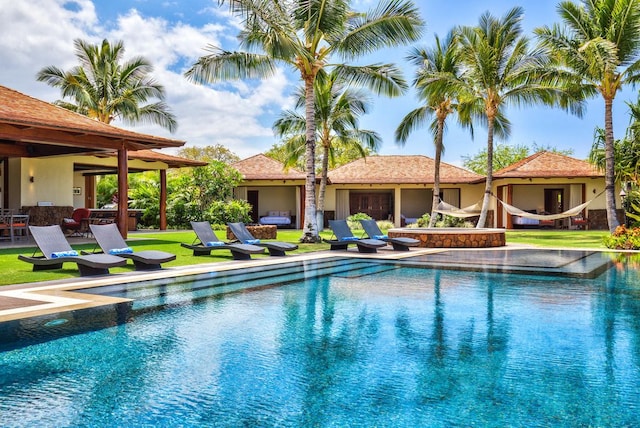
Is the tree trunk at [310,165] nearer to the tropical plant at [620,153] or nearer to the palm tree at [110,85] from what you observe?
the tropical plant at [620,153]

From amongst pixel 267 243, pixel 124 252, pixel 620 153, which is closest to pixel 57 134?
pixel 124 252

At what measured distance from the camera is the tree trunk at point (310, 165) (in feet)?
51.9

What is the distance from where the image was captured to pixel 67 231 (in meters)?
18.3

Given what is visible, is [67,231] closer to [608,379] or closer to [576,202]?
[608,379]

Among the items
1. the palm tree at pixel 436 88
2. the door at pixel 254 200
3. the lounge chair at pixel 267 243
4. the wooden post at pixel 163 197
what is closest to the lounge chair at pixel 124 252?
the lounge chair at pixel 267 243

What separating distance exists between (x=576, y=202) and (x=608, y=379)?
25555 millimetres

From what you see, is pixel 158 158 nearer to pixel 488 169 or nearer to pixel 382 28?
pixel 382 28

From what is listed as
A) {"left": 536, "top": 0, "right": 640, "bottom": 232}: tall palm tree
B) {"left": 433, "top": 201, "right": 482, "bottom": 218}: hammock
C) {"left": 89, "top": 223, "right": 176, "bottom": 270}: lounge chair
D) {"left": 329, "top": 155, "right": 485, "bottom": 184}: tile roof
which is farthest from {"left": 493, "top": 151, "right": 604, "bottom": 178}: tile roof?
{"left": 89, "top": 223, "right": 176, "bottom": 270}: lounge chair

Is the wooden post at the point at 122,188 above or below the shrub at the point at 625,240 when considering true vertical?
above

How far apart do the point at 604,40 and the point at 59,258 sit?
16750mm

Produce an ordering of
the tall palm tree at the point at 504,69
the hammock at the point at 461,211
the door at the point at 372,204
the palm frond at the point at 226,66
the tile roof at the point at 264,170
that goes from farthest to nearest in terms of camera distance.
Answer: the door at the point at 372,204 < the tile roof at the point at 264,170 < the hammock at the point at 461,211 < the tall palm tree at the point at 504,69 < the palm frond at the point at 226,66

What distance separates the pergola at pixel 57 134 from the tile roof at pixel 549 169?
1757cm

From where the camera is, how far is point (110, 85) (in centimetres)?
2681

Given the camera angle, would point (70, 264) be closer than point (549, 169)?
Yes
